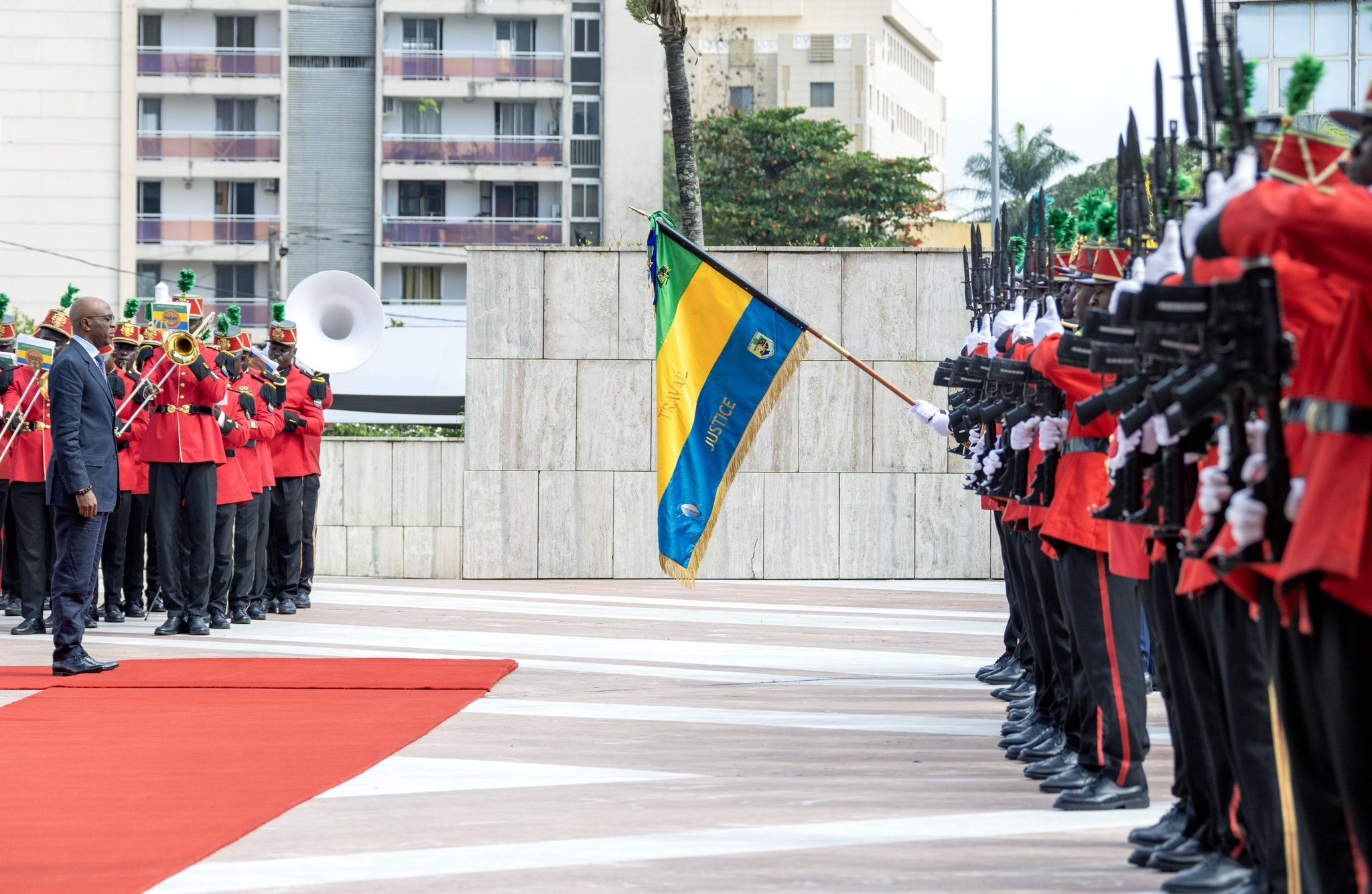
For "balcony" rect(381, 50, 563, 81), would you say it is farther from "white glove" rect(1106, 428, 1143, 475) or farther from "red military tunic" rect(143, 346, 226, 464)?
"white glove" rect(1106, 428, 1143, 475)

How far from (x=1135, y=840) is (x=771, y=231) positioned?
3977 cm

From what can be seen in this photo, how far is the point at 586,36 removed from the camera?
46344 millimetres

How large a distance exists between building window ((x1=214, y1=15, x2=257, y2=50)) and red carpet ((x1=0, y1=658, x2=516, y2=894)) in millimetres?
A: 38449

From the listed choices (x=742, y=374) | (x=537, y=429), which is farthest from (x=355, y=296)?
(x=742, y=374)

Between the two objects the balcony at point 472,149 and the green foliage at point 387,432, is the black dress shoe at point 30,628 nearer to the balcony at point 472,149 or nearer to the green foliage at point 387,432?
the green foliage at point 387,432

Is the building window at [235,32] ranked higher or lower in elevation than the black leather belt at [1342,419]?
higher

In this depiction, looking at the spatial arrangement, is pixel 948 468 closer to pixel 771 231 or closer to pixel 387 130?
pixel 771 231

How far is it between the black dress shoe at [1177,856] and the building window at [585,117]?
42.6 meters

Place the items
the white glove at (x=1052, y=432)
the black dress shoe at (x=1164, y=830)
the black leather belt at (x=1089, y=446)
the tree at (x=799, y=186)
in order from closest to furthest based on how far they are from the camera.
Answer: the black dress shoe at (x=1164, y=830) < the black leather belt at (x=1089, y=446) < the white glove at (x=1052, y=432) < the tree at (x=799, y=186)

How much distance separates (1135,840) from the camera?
5.27 meters

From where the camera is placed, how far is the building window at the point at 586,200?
153 feet

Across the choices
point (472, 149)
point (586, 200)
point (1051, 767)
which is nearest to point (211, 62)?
point (472, 149)

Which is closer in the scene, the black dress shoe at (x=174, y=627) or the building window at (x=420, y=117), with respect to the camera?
the black dress shoe at (x=174, y=627)

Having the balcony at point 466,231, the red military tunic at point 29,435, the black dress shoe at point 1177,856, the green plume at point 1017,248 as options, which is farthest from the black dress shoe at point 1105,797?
the balcony at point 466,231
